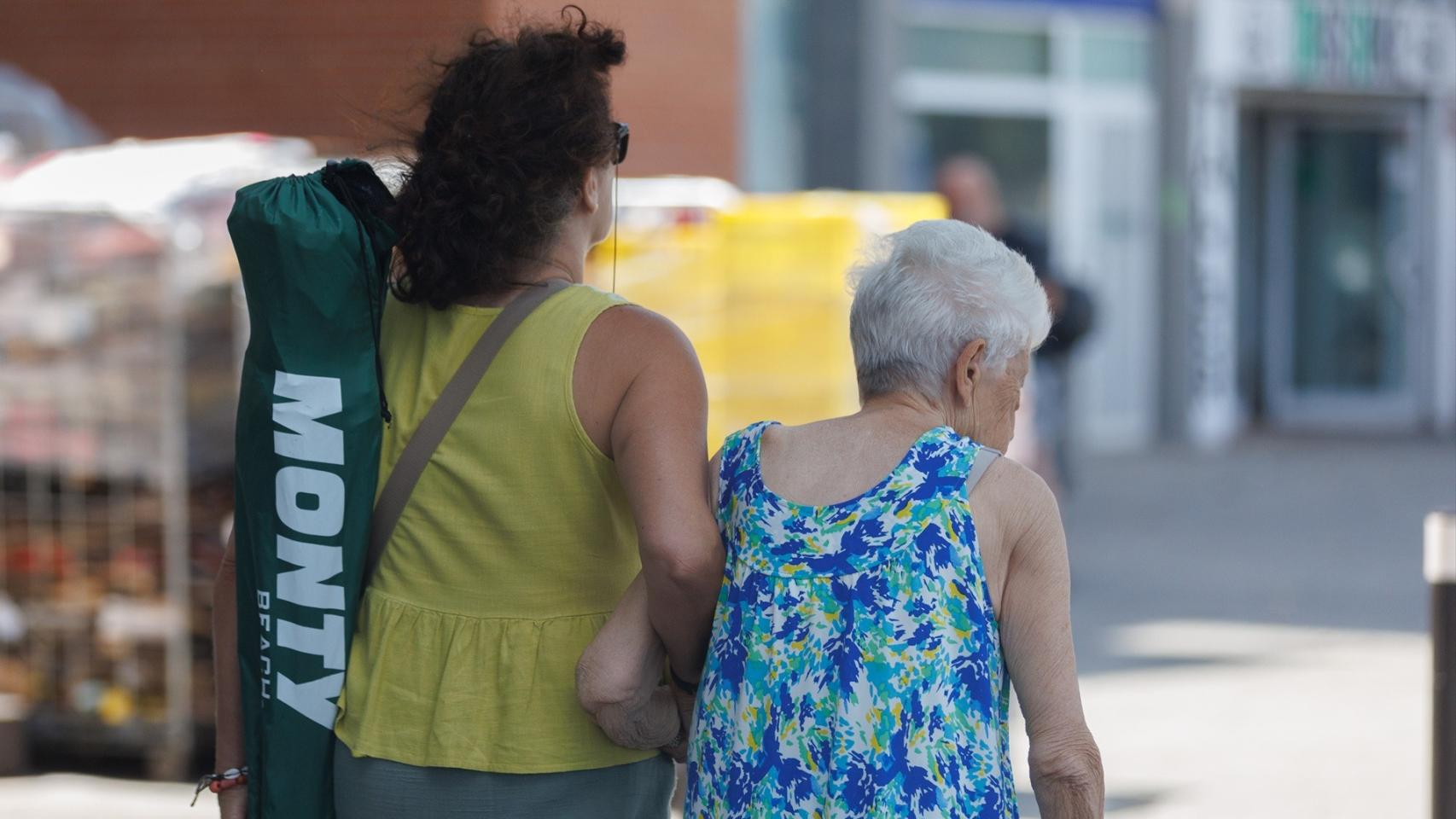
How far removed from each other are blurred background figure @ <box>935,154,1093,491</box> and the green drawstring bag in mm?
5234

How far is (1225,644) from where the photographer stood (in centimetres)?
740

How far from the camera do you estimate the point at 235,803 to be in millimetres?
2367

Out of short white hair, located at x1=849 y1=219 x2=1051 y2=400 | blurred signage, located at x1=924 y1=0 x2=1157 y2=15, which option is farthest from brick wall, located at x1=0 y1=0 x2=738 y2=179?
blurred signage, located at x1=924 y1=0 x2=1157 y2=15

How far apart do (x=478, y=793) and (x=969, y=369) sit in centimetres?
77

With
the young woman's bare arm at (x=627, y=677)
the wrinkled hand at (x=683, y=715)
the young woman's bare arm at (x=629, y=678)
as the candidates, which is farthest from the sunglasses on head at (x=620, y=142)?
the wrinkled hand at (x=683, y=715)

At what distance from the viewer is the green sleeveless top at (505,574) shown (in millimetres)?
2141

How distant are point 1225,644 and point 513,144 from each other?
590 centimetres

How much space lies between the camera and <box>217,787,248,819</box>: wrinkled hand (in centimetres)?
236

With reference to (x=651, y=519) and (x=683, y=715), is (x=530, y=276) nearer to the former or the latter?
A: (x=651, y=519)

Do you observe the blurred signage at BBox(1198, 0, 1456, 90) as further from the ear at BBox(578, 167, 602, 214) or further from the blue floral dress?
the blue floral dress

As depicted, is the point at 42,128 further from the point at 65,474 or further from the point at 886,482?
the point at 886,482

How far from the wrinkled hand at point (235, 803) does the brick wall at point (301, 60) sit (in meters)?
0.96

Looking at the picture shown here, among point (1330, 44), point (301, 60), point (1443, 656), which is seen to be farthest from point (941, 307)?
point (1330, 44)

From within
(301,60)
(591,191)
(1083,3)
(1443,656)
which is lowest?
(1443,656)
